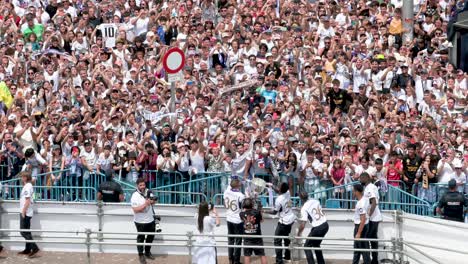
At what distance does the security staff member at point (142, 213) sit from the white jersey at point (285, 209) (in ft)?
7.29

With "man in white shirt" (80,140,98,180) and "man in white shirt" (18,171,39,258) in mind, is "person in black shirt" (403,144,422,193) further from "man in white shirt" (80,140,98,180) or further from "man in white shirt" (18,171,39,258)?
"man in white shirt" (18,171,39,258)

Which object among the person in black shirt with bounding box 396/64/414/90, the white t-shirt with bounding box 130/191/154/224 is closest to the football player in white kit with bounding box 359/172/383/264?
the white t-shirt with bounding box 130/191/154/224

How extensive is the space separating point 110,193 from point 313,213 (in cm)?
404

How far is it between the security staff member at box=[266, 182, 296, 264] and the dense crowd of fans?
1552mm

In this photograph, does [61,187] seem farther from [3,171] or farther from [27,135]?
[27,135]

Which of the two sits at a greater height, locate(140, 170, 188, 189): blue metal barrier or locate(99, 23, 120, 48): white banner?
locate(99, 23, 120, 48): white banner

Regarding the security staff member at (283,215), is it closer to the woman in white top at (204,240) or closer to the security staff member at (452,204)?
the woman in white top at (204,240)

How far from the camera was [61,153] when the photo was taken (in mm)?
27281

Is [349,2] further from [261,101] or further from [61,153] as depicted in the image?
[61,153]

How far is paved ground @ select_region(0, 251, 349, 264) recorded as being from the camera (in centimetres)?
2500

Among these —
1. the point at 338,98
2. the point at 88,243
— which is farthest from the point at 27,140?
the point at 338,98

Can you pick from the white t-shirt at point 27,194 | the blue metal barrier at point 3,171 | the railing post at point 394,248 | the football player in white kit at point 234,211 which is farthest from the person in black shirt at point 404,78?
the white t-shirt at point 27,194

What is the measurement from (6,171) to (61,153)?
1.14m

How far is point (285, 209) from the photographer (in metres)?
24.5
